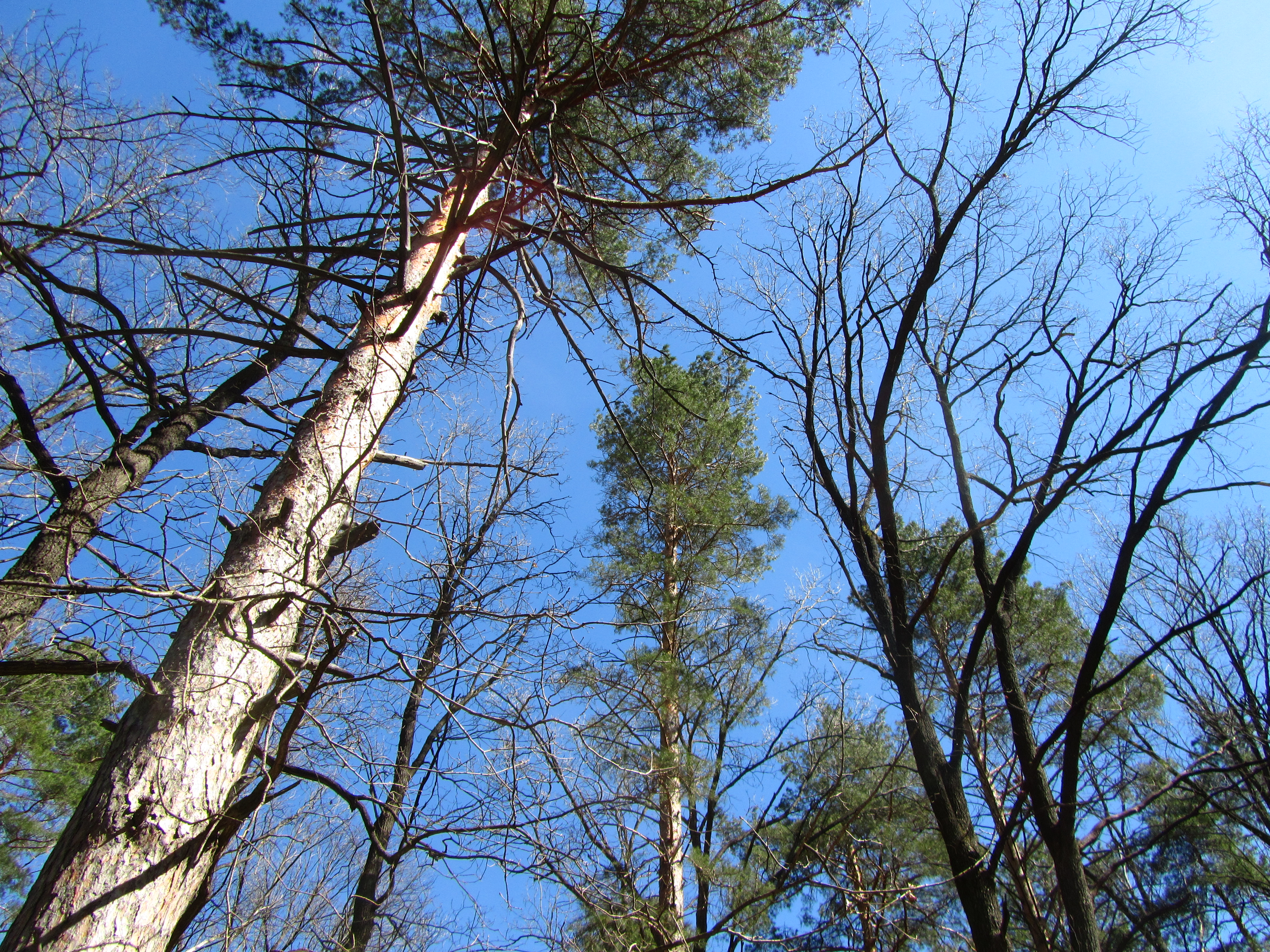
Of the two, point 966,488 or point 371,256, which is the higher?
point 966,488

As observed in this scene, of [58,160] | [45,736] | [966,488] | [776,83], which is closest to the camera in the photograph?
[58,160]

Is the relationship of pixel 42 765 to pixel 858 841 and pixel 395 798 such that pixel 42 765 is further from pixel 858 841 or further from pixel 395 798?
pixel 858 841

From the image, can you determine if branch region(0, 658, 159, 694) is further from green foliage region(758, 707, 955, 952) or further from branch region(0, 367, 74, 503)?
green foliage region(758, 707, 955, 952)

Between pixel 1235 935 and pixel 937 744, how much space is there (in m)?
9.40

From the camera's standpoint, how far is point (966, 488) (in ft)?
14.3

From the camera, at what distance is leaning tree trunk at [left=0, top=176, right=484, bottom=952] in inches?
59.2

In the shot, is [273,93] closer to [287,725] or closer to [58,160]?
[58,160]

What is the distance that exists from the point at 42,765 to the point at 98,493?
491 centimetres

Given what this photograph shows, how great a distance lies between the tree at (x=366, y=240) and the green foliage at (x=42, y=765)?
4.31 m

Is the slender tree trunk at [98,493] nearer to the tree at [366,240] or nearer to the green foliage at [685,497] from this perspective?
the tree at [366,240]

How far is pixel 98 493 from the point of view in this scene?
3.41 meters

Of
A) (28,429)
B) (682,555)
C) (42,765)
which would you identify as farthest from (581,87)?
(42,765)

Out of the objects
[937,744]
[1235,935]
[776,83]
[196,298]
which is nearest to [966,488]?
[937,744]

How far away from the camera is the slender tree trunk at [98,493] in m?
2.04
